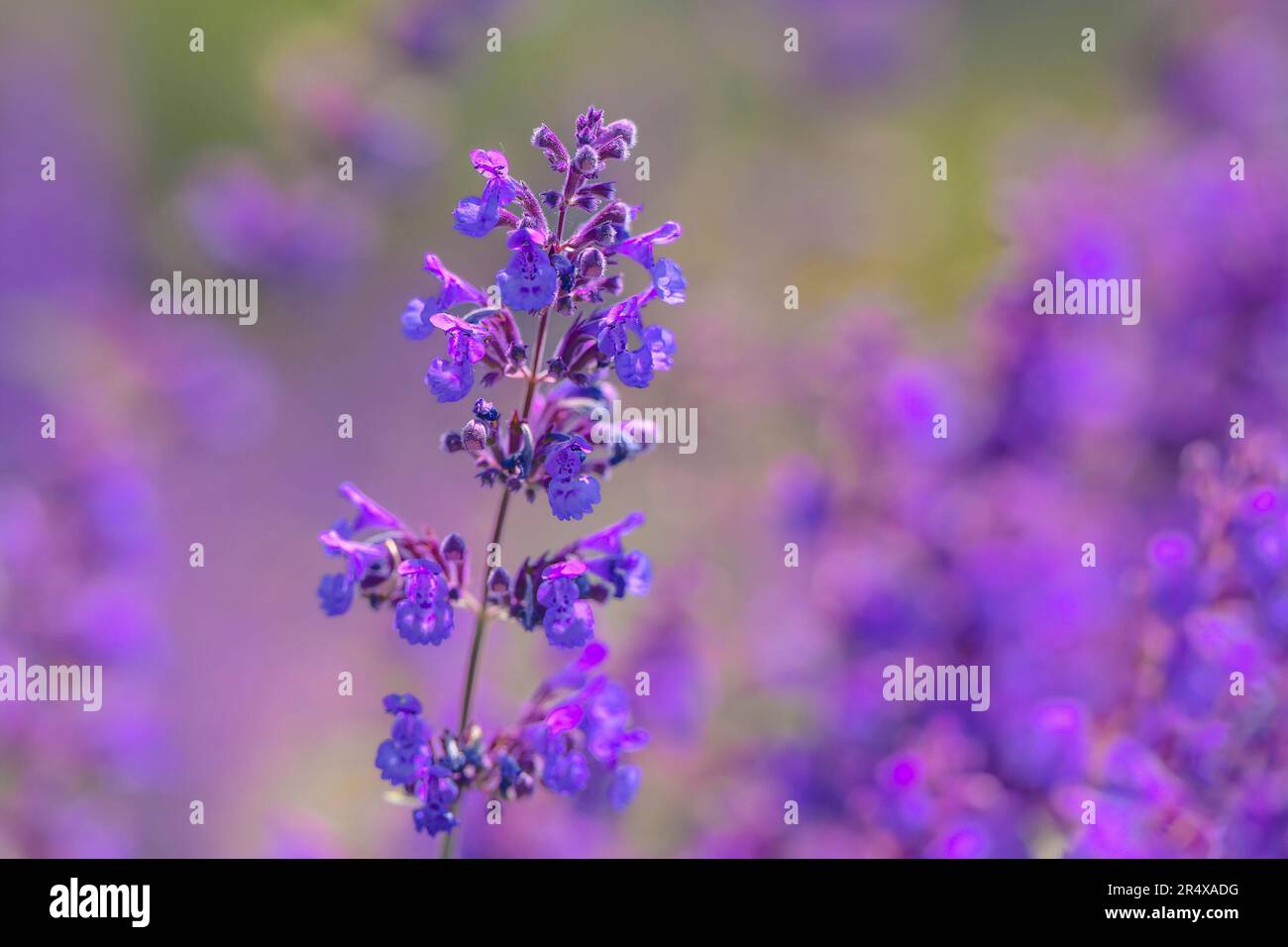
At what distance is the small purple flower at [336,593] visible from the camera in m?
2.24

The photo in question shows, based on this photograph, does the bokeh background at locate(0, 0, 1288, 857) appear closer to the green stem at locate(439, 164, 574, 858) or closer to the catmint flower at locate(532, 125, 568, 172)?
the green stem at locate(439, 164, 574, 858)

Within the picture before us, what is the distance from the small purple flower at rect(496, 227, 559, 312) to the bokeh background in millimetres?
1863

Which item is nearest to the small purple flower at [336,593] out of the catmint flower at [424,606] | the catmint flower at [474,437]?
the catmint flower at [424,606]

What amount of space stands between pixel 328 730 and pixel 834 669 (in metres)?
2.18

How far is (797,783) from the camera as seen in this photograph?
3.71 m

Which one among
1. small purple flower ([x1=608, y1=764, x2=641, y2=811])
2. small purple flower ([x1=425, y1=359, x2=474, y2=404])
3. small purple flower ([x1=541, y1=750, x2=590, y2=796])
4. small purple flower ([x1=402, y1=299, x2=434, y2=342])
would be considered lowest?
small purple flower ([x1=608, y1=764, x2=641, y2=811])

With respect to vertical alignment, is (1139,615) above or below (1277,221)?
below

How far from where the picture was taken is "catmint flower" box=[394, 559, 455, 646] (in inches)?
83.7

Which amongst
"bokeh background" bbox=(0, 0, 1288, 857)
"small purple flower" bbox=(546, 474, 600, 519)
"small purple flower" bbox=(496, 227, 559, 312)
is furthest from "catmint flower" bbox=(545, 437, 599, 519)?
"bokeh background" bbox=(0, 0, 1288, 857)

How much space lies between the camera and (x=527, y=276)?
79.4 inches

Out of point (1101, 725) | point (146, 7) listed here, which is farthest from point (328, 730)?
point (146, 7)

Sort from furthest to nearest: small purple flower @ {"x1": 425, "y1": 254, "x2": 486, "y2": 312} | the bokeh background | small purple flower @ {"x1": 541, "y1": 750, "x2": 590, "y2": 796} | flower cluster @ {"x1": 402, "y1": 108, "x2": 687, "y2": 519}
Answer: the bokeh background < small purple flower @ {"x1": 541, "y1": 750, "x2": 590, "y2": 796} < small purple flower @ {"x1": 425, "y1": 254, "x2": 486, "y2": 312} < flower cluster @ {"x1": 402, "y1": 108, "x2": 687, "y2": 519}

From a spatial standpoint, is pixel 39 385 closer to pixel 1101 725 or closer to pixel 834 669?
pixel 834 669

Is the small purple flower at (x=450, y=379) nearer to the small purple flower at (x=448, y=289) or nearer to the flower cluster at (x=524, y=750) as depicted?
the small purple flower at (x=448, y=289)
